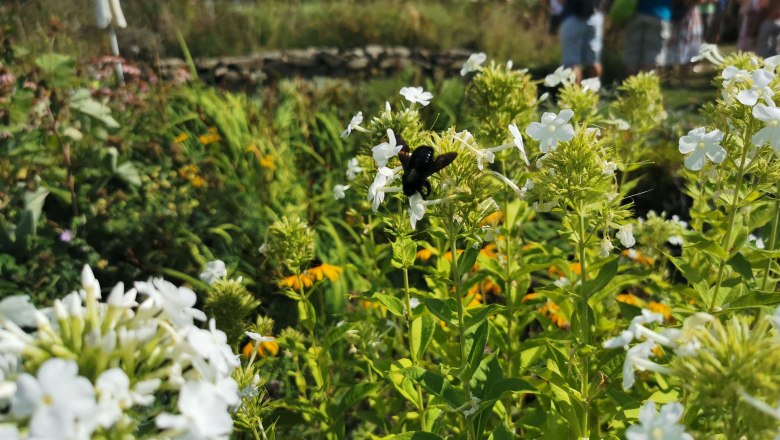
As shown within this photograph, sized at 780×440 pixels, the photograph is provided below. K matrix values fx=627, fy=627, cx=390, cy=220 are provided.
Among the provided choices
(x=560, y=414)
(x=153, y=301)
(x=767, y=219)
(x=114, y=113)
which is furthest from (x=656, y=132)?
(x=153, y=301)

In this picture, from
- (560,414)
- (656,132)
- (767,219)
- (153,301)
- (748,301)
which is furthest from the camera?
(656,132)

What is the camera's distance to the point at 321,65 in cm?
929

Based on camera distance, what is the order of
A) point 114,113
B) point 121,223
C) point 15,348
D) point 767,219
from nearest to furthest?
1. point 15,348
2. point 767,219
3. point 121,223
4. point 114,113

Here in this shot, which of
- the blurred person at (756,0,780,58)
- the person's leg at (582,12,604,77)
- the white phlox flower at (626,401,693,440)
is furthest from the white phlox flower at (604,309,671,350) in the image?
the blurred person at (756,0,780,58)

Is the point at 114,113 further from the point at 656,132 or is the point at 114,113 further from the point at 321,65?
the point at 321,65

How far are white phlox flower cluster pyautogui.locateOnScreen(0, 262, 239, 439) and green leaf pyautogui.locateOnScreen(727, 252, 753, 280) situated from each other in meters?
1.31

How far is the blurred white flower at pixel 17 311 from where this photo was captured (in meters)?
0.90

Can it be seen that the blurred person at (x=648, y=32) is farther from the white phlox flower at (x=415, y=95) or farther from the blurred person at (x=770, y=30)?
the white phlox flower at (x=415, y=95)

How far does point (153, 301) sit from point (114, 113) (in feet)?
12.0

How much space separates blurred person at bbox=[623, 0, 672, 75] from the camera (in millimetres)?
6906

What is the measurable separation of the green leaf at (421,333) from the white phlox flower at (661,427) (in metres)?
0.88

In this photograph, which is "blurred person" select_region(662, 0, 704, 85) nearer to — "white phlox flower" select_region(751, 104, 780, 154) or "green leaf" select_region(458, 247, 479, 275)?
"white phlox flower" select_region(751, 104, 780, 154)

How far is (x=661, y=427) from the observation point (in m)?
0.85

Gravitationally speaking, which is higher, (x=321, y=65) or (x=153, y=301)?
(x=153, y=301)
